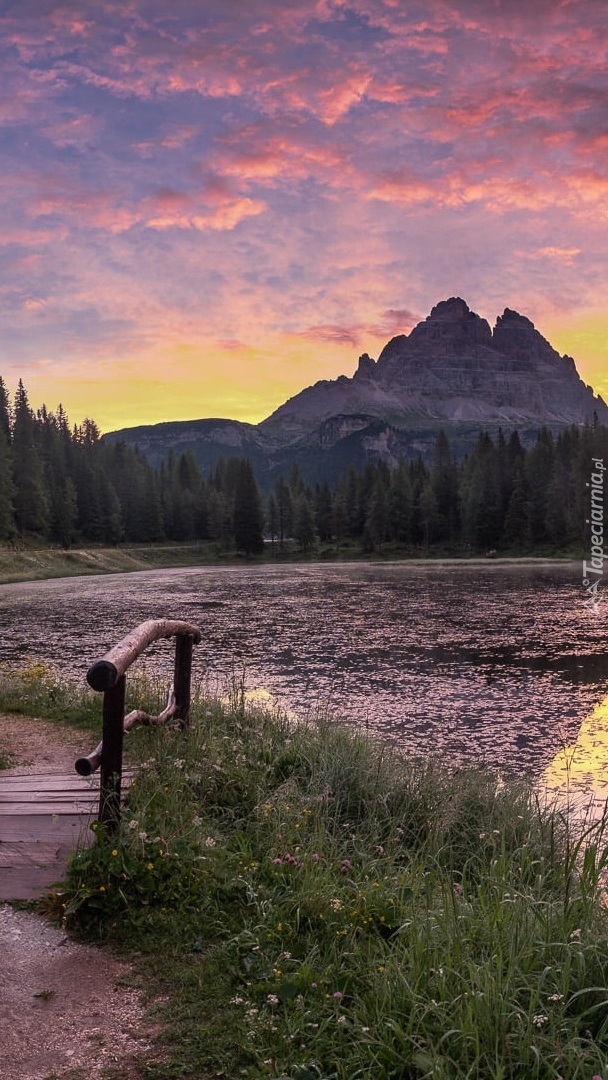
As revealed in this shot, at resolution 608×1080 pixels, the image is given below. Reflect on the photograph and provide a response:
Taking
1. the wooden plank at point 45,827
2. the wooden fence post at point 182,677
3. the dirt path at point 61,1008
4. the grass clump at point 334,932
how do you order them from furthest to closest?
the wooden fence post at point 182,677
the wooden plank at point 45,827
the dirt path at point 61,1008
the grass clump at point 334,932

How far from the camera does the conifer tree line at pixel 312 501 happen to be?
320ft

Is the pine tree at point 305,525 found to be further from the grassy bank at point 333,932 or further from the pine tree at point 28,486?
the grassy bank at point 333,932

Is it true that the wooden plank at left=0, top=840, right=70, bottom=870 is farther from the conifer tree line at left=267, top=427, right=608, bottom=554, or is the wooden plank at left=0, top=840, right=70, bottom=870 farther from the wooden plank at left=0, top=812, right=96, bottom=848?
the conifer tree line at left=267, top=427, right=608, bottom=554

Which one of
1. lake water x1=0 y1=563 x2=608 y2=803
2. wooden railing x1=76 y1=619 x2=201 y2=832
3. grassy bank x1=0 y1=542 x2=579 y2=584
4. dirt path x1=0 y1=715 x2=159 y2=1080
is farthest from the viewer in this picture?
grassy bank x1=0 y1=542 x2=579 y2=584

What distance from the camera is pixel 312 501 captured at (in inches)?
5600

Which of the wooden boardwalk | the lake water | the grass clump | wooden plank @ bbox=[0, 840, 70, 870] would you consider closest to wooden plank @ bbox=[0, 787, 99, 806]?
the wooden boardwalk

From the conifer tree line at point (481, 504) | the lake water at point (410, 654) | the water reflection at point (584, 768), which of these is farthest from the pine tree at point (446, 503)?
the water reflection at point (584, 768)

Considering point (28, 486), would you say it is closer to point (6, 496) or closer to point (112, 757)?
point (6, 496)

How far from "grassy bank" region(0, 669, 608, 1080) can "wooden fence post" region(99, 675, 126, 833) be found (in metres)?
0.17

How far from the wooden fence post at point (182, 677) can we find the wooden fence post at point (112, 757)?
117 inches

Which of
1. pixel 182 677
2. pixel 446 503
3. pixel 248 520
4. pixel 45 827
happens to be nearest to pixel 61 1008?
pixel 45 827

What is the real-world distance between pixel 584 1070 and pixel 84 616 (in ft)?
111

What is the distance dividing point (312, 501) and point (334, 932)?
137842 millimetres

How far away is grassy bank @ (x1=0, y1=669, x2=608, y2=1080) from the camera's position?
3496 mm
